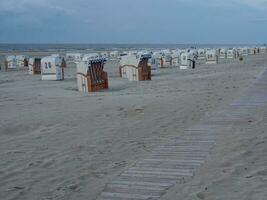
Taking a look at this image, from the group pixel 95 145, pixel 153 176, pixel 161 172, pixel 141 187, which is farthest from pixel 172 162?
pixel 95 145

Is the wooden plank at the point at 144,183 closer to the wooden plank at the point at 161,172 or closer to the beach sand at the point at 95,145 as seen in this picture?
the beach sand at the point at 95,145

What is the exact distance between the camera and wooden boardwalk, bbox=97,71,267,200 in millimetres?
4965

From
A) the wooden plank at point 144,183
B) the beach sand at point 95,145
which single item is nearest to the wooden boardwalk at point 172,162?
the wooden plank at point 144,183

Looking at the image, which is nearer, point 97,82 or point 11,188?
point 11,188

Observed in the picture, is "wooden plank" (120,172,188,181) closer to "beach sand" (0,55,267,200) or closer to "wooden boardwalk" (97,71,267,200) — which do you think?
"wooden boardwalk" (97,71,267,200)

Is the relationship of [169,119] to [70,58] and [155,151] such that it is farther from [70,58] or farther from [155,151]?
[70,58]

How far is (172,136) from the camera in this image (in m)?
7.75

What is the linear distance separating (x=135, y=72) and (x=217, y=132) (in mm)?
15806

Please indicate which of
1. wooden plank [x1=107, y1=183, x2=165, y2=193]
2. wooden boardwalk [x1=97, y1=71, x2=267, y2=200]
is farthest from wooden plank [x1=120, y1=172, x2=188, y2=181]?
wooden plank [x1=107, y1=183, x2=165, y2=193]

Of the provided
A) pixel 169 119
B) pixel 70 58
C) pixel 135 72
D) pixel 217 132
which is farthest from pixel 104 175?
pixel 70 58

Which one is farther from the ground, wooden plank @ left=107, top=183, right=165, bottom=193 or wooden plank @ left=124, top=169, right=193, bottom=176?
Result: wooden plank @ left=124, top=169, right=193, bottom=176

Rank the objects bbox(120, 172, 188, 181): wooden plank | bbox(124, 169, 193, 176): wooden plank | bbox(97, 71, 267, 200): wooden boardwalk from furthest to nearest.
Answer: bbox(124, 169, 193, 176): wooden plank < bbox(120, 172, 188, 181): wooden plank < bbox(97, 71, 267, 200): wooden boardwalk

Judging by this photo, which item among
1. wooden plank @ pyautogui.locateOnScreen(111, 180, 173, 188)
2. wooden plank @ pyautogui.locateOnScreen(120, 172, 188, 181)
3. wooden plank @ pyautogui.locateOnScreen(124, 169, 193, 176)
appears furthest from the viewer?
wooden plank @ pyautogui.locateOnScreen(124, 169, 193, 176)

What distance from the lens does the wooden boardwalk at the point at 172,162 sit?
16.3 feet
